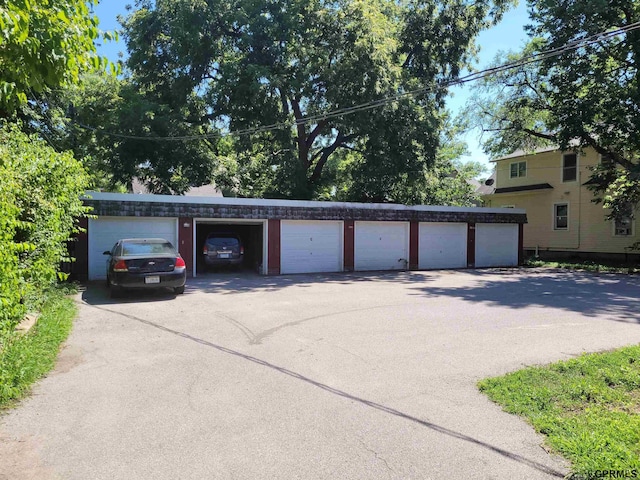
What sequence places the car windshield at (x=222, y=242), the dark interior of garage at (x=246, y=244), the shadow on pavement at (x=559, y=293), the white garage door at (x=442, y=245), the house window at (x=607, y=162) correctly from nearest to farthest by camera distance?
1. the shadow on pavement at (x=559, y=293)
2. the car windshield at (x=222, y=242)
3. the dark interior of garage at (x=246, y=244)
4. the white garage door at (x=442, y=245)
5. the house window at (x=607, y=162)

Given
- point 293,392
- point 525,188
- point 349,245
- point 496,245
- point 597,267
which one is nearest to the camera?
point 293,392

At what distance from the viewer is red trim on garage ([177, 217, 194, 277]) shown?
656 inches

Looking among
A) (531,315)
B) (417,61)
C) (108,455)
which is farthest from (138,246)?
(417,61)

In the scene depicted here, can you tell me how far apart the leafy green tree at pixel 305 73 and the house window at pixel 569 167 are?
31.2ft

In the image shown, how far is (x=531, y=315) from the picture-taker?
940 cm

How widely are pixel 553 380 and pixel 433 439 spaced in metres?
2.18

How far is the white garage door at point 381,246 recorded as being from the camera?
20078 millimetres

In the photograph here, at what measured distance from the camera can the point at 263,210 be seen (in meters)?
17.8

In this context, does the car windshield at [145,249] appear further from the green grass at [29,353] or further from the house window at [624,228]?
the house window at [624,228]

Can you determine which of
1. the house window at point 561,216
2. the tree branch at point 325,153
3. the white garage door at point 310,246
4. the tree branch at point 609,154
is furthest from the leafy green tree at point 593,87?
the white garage door at point 310,246

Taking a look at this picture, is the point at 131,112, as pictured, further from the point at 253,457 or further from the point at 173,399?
the point at 253,457

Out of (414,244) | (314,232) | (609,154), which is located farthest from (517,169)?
(314,232)

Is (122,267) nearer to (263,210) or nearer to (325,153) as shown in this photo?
(263,210)

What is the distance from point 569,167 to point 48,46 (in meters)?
30.1
